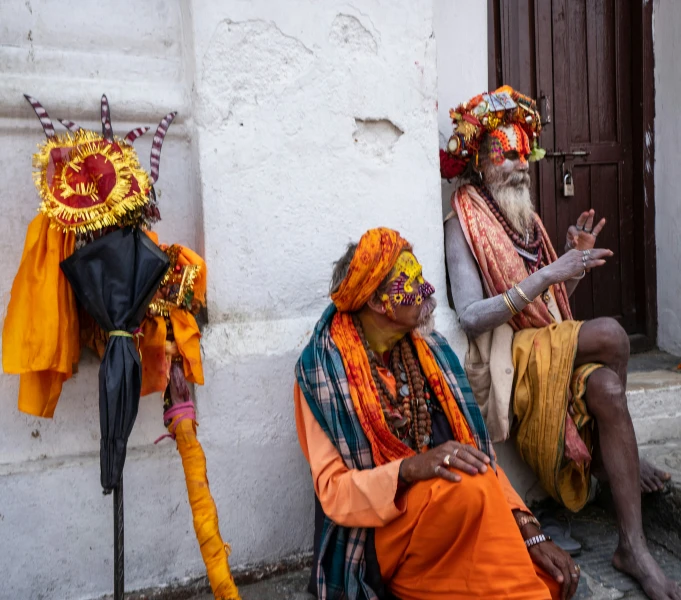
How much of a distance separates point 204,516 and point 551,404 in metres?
1.45

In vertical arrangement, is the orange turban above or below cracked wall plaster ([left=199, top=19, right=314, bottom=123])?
below

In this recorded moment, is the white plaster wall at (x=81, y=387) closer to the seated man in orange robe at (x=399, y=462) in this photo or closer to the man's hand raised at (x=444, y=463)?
the seated man in orange robe at (x=399, y=462)

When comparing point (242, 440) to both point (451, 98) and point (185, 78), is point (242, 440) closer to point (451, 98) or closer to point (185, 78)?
point (185, 78)

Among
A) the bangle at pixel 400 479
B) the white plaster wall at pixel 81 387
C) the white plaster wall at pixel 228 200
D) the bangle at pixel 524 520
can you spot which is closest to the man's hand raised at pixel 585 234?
the white plaster wall at pixel 228 200

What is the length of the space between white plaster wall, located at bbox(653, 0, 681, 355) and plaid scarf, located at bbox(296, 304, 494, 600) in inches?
96.2

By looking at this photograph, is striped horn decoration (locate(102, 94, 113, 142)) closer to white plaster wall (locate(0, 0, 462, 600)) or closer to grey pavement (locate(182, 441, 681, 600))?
white plaster wall (locate(0, 0, 462, 600))

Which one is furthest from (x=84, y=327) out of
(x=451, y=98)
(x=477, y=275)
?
(x=451, y=98)

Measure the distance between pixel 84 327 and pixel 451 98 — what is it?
2.17 m

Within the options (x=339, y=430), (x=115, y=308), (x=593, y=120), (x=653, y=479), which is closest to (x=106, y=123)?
(x=115, y=308)

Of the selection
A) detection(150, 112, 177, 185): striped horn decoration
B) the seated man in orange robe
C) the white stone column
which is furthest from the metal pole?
detection(150, 112, 177, 185): striped horn decoration

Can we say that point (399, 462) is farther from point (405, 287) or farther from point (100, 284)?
point (100, 284)

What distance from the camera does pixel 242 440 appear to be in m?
2.69

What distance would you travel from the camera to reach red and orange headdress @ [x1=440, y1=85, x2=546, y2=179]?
3.07 meters

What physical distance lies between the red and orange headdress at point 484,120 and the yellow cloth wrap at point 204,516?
1757 mm
